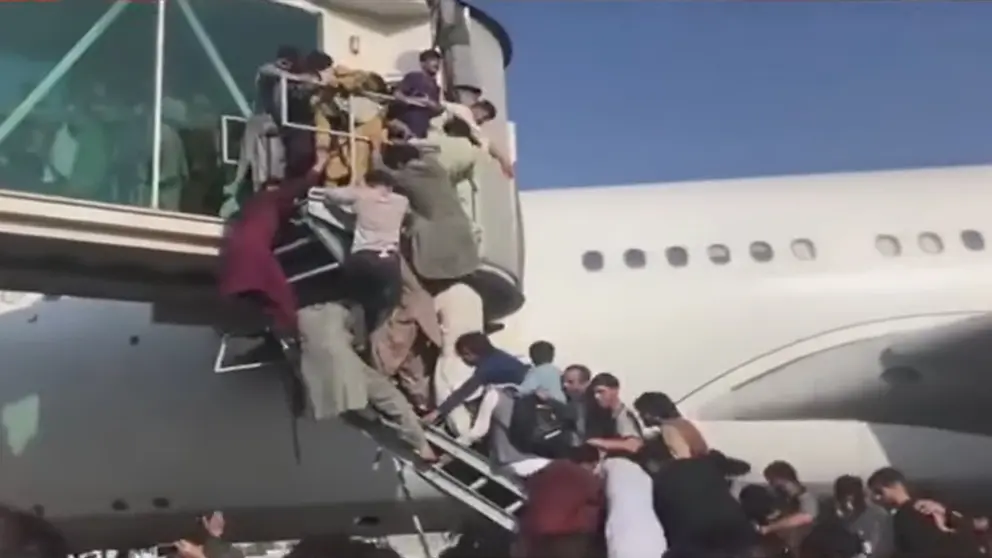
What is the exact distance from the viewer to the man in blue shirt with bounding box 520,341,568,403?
729 centimetres

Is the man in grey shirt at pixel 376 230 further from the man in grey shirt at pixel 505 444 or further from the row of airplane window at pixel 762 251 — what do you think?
the row of airplane window at pixel 762 251

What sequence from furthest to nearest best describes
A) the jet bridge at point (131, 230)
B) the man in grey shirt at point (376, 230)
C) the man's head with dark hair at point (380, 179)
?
the man's head with dark hair at point (380, 179) < the jet bridge at point (131, 230) < the man in grey shirt at point (376, 230)

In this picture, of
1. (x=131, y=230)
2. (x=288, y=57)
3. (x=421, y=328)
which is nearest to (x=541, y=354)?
(x=421, y=328)

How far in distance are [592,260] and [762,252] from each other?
1463mm

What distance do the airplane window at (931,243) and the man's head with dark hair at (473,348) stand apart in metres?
5.66

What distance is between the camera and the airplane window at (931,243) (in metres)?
11.7

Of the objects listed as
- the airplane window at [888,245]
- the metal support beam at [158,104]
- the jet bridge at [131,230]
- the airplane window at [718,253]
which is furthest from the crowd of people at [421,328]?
the airplane window at [888,245]

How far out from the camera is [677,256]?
11.7 metres

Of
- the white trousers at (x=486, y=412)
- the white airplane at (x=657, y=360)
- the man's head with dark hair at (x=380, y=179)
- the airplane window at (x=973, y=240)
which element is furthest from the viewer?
the airplane window at (x=973, y=240)

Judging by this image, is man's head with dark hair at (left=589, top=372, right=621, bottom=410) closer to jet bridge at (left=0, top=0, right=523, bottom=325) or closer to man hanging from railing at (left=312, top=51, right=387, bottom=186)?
jet bridge at (left=0, top=0, right=523, bottom=325)

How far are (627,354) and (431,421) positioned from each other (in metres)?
3.84

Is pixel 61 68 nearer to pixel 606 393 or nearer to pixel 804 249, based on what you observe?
pixel 606 393

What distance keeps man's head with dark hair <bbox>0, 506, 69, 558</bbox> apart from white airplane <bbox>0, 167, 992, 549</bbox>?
14 centimetres

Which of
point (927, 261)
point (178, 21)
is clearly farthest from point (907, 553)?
point (927, 261)
